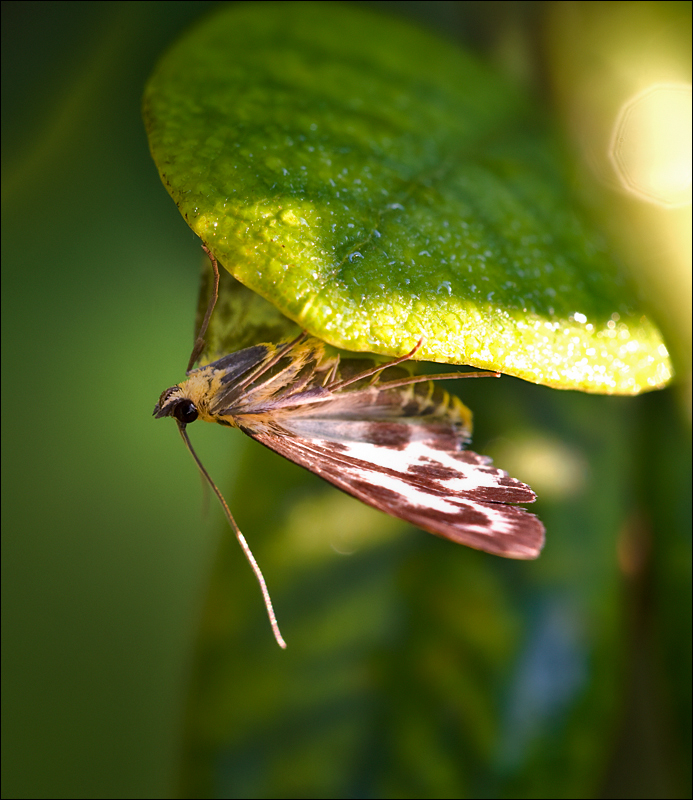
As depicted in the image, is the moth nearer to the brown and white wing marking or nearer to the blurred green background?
the brown and white wing marking

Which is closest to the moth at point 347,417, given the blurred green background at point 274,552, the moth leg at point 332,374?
the moth leg at point 332,374

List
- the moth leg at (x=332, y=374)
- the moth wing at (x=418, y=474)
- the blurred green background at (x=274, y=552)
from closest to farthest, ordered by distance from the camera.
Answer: the moth wing at (x=418, y=474)
the moth leg at (x=332, y=374)
the blurred green background at (x=274, y=552)

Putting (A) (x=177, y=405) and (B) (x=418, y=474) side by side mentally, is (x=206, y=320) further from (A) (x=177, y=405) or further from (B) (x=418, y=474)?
(B) (x=418, y=474)

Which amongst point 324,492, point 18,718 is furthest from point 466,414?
point 18,718

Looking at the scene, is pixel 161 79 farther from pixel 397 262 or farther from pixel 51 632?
pixel 51 632

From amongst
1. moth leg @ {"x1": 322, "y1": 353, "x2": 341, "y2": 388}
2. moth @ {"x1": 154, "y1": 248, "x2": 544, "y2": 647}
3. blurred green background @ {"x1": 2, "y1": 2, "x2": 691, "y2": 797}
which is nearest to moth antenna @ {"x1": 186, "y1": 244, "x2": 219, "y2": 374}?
moth @ {"x1": 154, "y1": 248, "x2": 544, "y2": 647}

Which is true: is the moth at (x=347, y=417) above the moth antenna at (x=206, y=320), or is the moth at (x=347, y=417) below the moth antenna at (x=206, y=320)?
below

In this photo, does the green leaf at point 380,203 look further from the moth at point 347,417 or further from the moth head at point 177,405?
the moth head at point 177,405
